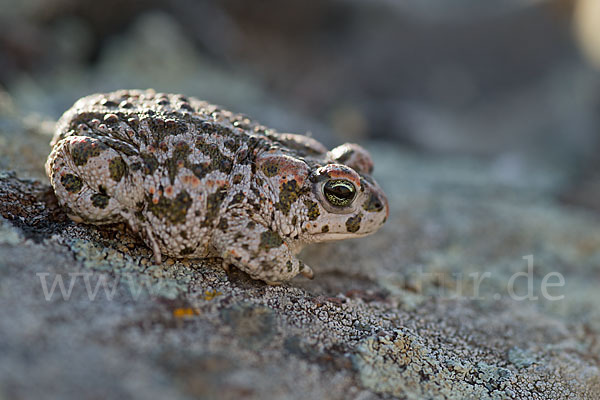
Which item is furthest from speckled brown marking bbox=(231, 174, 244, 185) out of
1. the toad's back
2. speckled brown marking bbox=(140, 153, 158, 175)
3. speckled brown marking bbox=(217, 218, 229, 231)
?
speckled brown marking bbox=(140, 153, 158, 175)

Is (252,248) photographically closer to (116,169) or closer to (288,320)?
(288,320)

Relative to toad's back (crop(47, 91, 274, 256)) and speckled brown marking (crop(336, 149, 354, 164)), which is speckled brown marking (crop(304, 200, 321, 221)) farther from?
speckled brown marking (crop(336, 149, 354, 164))

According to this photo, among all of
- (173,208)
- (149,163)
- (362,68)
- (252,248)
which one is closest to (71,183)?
(149,163)

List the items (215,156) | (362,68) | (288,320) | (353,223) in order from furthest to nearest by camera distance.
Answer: (362,68) < (353,223) < (215,156) < (288,320)

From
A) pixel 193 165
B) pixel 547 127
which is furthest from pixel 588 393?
pixel 547 127

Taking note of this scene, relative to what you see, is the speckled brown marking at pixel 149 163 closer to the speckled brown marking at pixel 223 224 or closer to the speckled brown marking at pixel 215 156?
the speckled brown marking at pixel 215 156

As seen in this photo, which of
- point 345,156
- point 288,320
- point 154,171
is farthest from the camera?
point 345,156

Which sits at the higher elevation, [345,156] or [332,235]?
[345,156]

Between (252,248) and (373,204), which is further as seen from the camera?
(373,204)
